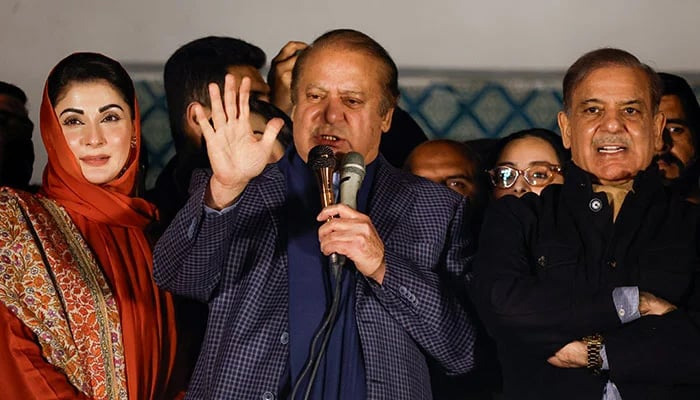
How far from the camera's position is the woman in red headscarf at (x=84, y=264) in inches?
121

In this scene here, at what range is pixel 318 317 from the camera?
298cm

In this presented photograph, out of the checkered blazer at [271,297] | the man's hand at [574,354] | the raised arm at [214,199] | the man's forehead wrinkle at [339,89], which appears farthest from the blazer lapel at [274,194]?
the man's hand at [574,354]

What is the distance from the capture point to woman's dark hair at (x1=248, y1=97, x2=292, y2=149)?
3797 millimetres

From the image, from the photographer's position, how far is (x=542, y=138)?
12.8 ft

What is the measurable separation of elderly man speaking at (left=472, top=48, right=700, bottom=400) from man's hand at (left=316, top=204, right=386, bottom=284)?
315 millimetres

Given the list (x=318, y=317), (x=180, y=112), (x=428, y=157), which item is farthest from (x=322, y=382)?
(x=180, y=112)

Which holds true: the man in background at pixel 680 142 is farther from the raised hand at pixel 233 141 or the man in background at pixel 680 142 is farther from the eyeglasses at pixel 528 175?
the raised hand at pixel 233 141

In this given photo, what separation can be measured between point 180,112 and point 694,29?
1.86 metres

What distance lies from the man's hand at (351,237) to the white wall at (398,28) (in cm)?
167

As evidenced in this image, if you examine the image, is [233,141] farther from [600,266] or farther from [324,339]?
[600,266]

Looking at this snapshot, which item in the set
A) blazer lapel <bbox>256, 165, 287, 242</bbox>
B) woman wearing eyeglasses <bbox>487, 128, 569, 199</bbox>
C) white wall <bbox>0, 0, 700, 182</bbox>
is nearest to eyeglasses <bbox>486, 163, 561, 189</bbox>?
woman wearing eyeglasses <bbox>487, 128, 569, 199</bbox>

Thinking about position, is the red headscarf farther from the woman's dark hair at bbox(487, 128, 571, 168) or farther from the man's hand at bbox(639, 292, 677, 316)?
the man's hand at bbox(639, 292, 677, 316)

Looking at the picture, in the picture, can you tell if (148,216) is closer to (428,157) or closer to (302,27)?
(428,157)

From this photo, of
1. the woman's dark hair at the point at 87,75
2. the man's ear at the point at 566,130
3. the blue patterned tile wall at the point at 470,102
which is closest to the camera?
the man's ear at the point at 566,130
